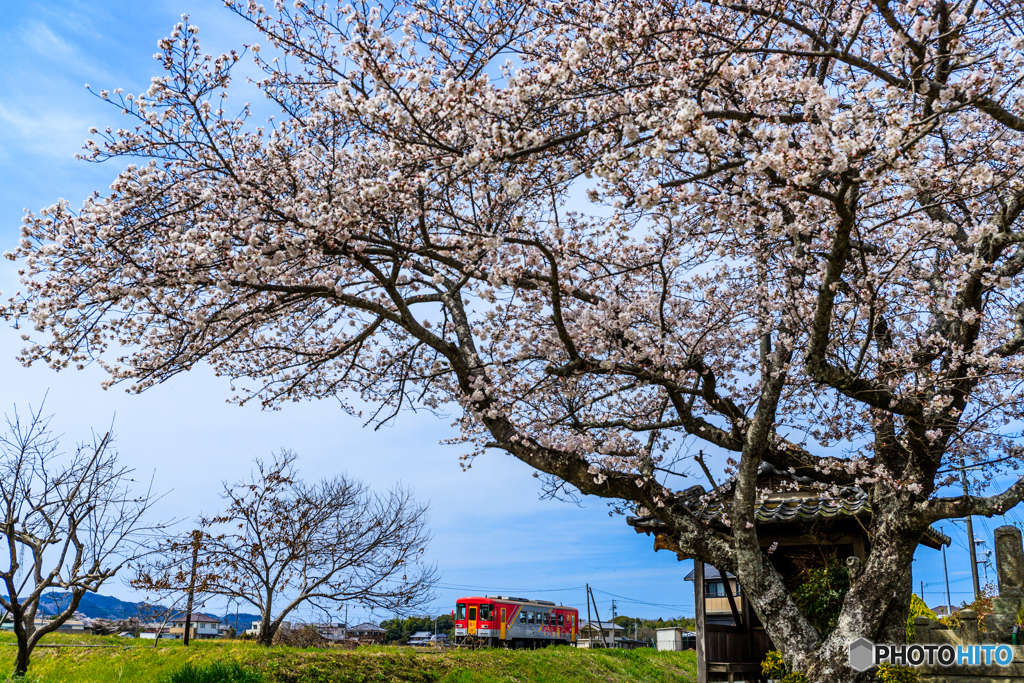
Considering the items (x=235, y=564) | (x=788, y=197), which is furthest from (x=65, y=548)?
(x=788, y=197)

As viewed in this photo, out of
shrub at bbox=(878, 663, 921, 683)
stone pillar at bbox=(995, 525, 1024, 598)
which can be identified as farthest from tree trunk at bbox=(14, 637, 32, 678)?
stone pillar at bbox=(995, 525, 1024, 598)

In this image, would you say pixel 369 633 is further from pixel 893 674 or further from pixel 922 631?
pixel 893 674

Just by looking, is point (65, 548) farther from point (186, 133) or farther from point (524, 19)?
point (524, 19)

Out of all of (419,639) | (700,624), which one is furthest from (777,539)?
→ (419,639)

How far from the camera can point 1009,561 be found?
9484 millimetres

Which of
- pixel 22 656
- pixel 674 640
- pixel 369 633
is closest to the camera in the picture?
pixel 22 656

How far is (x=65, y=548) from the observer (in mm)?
8000

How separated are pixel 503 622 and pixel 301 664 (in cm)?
1411

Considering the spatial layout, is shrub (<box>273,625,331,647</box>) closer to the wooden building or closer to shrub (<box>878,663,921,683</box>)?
the wooden building

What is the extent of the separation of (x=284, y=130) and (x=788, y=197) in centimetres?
509

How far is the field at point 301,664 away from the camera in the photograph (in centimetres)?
1009

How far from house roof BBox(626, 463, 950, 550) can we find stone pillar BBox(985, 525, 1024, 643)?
152cm

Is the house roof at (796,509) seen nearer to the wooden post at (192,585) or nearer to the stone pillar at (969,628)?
the stone pillar at (969,628)

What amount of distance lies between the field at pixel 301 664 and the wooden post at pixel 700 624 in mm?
3581
